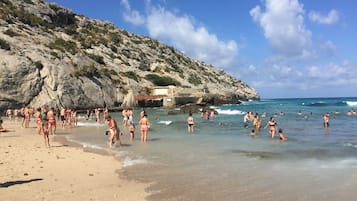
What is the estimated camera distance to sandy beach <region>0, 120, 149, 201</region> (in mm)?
8008

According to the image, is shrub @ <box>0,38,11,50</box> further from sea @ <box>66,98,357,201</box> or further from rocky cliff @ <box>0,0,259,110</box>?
sea @ <box>66,98,357,201</box>

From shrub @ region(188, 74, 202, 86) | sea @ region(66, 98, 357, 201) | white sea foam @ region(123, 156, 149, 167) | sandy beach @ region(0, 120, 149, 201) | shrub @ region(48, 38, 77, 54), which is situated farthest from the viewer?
shrub @ region(188, 74, 202, 86)

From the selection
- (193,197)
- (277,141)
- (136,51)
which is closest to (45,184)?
(193,197)

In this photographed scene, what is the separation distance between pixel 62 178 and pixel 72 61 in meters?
48.9

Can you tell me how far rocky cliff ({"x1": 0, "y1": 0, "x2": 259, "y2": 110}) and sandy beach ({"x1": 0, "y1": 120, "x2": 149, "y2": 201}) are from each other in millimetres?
33694

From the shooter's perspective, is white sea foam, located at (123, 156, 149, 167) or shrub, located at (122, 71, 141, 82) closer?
white sea foam, located at (123, 156, 149, 167)

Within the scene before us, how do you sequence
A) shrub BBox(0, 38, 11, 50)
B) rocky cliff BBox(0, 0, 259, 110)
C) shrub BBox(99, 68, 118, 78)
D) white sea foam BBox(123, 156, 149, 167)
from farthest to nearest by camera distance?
shrub BBox(99, 68, 118, 78) < shrub BBox(0, 38, 11, 50) < rocky cliff BBox(0, 0, 259, 110) < white sea foam BBox(123, 156, 149, 167)

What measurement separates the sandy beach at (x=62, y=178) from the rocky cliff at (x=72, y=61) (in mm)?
33694

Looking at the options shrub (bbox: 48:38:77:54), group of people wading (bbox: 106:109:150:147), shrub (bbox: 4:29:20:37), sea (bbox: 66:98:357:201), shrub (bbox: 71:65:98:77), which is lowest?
sea (bbox: 66:98:357:201)

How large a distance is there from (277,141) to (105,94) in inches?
1604

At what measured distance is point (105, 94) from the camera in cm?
5641

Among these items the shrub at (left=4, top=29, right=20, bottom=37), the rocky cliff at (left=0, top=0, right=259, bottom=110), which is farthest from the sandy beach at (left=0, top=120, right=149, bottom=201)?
the shrub at (left=4, top=29, right=20, bottom=37)

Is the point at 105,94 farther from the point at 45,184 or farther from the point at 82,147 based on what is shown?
the point at 45,184

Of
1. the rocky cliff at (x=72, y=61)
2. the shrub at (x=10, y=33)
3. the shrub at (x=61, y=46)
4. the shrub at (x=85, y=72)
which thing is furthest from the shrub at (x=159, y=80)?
the shrub at (x=10, y=33)
